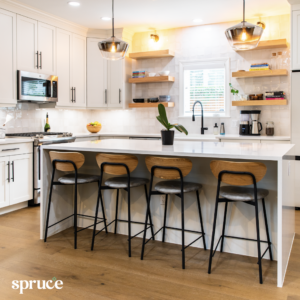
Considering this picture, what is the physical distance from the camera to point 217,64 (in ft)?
17.9

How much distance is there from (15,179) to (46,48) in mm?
2105

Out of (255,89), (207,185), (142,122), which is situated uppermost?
(255,89)

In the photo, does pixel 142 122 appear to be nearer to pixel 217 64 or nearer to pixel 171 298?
pixel 217 64

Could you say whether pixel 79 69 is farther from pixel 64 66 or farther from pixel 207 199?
pixel 207 199

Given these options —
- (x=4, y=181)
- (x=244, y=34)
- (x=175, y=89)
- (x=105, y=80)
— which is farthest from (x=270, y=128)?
(x=4, y=181)

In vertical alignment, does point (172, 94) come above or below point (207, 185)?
above

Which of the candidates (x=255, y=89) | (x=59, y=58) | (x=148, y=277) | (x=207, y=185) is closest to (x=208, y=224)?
(x=207, y=185)

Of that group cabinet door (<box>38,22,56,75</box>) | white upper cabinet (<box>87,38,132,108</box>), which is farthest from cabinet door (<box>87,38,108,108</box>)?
cabinet door (<box>38,22,56,75</box>)

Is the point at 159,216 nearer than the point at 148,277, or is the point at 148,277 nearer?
the point at 148,277

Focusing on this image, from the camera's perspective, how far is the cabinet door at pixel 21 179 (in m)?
4.22

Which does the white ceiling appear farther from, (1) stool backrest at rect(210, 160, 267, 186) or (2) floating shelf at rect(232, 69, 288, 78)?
(1) stool backrest at rect(210, 160, 267, 186)

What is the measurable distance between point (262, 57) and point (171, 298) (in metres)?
4.13

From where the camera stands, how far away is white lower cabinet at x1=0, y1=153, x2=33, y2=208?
4098 millimetres

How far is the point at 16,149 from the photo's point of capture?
423 centimetres
